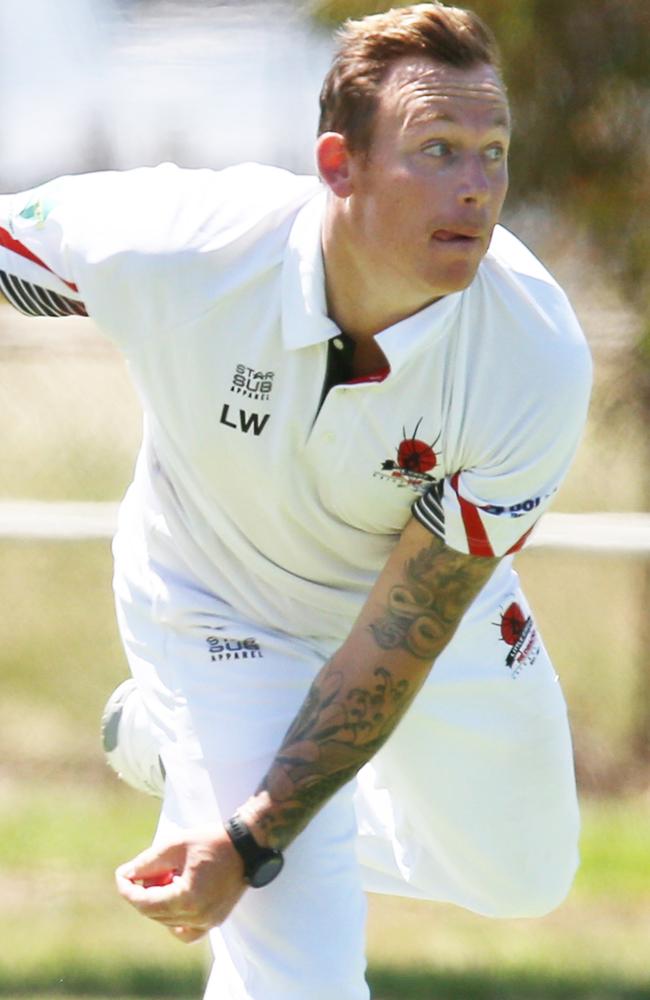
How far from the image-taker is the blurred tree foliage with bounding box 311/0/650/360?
221 inches

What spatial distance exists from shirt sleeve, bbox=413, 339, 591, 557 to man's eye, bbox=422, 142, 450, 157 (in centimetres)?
38

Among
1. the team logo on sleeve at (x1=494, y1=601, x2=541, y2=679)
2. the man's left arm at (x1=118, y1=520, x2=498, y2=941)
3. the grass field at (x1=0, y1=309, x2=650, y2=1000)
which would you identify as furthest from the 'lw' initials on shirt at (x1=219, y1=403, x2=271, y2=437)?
the grass field at (x1=0, y1=309, x2=650, y2=1000)

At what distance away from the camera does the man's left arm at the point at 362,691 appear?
10.3 feet

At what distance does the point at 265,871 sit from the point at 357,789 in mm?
980

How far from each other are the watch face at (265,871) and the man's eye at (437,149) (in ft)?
3.86

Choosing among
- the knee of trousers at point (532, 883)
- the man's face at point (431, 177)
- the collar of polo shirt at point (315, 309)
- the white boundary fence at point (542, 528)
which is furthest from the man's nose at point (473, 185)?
the white boundary fence at point (542, 528)

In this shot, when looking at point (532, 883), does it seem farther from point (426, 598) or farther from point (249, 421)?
point (249, 421)

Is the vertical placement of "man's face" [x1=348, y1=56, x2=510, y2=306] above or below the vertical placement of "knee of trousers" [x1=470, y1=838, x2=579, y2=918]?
above

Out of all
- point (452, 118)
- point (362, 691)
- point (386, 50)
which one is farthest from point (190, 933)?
point (386, 50)

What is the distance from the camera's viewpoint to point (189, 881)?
3.06 metres

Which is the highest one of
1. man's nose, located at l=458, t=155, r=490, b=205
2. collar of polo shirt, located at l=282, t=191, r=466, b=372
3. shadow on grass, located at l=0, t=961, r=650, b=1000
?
man's nose, located at l=458, t=155, r=490, b=205

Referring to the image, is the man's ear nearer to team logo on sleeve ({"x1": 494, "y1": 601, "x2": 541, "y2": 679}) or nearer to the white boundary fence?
team logo on sleeve ({"x1": 494, "y1": 601, "x2": 541, "y2": 679})

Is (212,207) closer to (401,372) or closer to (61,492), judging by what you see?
(401,372)

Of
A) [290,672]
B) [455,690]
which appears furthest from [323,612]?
[455,690]
